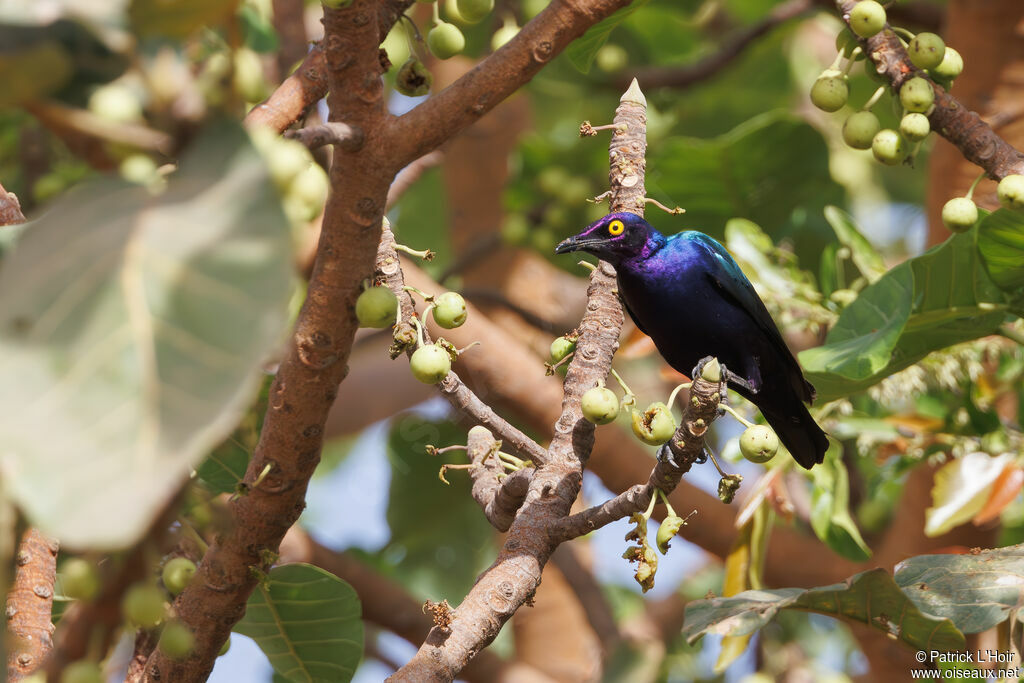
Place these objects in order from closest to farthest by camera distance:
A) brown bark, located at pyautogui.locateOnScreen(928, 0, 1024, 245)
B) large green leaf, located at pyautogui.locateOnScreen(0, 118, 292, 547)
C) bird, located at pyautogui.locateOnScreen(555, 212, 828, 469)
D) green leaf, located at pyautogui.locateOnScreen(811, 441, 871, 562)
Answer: large green leaf, located at pyautogui.locateOnScreen(0, 118, 292, 547), bird, located at pyautogui.locateOnScreen(555, 212, 828, 469), green leaf, located at pyautogui.locateOnScreen(811, 441, 871, 562), brown bark, located at pyautogui.locateOnScreen(928, 0, 1024, 245)

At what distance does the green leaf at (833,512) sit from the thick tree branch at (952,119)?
91 cm

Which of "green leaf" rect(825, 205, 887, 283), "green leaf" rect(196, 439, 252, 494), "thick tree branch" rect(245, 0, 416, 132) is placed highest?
"thick tree branch" rect(245, 0, 416, 132)

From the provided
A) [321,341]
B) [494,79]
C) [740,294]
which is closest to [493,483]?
[321,341]

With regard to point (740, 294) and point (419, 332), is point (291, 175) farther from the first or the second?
point (740, 294)

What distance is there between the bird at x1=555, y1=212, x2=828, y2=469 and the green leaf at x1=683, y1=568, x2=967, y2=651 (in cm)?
56

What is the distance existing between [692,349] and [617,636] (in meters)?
1.26

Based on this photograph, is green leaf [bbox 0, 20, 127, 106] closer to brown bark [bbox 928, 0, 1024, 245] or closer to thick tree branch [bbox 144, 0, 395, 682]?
thick tree branch [bbox 144, 0, 395, 682]

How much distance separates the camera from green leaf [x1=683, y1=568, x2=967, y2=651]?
1.87 m

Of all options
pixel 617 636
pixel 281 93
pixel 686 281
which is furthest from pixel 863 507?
pixel 281 93

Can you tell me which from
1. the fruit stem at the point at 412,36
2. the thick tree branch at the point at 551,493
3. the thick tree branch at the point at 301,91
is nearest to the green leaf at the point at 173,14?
the thick tree branch at the point at 301,91

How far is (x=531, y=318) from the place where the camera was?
154 inches

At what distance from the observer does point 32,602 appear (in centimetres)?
166

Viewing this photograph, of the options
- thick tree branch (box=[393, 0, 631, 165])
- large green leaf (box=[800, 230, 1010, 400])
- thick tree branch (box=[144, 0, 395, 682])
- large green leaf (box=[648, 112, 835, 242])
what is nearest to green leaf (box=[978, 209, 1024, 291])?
large green leaf (box=[800, 230, 1010, 400])

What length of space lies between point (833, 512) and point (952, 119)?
41.7 inches
